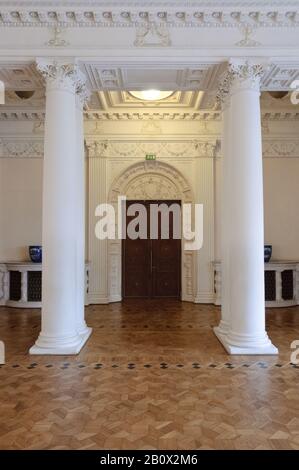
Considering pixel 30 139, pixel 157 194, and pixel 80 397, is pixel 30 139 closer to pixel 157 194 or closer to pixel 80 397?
pixel 157 194

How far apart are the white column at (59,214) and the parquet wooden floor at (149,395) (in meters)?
0.54

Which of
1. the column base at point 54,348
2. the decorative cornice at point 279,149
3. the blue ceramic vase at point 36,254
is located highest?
the decorative cornice at point 279,149

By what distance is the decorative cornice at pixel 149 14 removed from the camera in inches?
192

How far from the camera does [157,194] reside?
9539 mm

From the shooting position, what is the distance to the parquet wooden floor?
2.73m

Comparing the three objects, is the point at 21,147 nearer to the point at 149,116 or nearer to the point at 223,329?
the point at 149,116

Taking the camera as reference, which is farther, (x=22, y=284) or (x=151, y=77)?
(x=22, y=284)

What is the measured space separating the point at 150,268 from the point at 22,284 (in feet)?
11.2

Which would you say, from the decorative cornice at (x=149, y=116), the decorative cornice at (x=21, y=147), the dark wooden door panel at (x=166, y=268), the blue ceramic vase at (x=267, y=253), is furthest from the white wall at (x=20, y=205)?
the blue ceramic vase at (x=267, y=253)

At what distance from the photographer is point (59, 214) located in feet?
16.8

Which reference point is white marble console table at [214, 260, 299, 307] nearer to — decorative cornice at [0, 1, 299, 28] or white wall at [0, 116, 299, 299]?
white wall at [0, 116, 299, 299]

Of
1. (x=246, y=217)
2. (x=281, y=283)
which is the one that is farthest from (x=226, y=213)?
(x=281, y=283)

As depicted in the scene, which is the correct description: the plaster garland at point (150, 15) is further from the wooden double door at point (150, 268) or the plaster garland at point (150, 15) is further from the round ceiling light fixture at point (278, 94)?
the wooden double door at point (150, 268)
